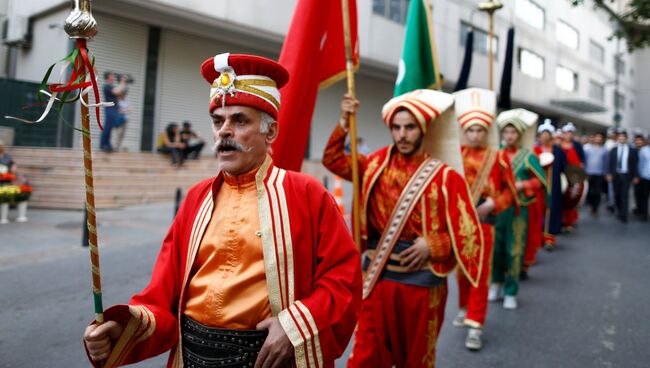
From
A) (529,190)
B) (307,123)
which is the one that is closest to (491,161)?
(529,190)

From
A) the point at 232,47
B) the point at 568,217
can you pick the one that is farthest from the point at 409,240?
the point at 232,47

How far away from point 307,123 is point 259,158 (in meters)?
1.19

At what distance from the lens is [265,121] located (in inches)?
81.5

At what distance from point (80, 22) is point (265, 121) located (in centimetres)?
77

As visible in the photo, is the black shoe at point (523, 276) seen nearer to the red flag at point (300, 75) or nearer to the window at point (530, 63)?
the red flag at point (300, 75)

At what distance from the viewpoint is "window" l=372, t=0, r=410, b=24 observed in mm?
20047

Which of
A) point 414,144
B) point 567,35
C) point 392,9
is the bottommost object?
point 414,144

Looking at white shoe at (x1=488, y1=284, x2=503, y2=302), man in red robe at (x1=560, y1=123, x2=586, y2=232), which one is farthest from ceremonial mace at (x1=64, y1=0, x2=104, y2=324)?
man in red robe at (x1=560, y1=123, x2=586, y2=232)

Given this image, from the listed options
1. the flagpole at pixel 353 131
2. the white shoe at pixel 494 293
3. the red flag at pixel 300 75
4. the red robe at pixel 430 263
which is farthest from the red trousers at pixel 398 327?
the white shoe at pixel 494 293

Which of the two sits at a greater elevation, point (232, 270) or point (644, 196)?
point (644, 196)

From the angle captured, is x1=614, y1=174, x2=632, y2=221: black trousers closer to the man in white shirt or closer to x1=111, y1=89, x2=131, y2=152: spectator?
the man in white shirt

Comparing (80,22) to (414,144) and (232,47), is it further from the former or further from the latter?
(232,47)

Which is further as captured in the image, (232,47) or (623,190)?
(232,47)

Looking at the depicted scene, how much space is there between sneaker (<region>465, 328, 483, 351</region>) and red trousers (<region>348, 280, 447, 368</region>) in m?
1.44
